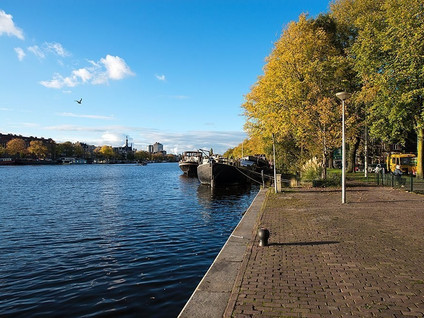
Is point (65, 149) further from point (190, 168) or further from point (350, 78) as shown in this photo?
point (350, 78)

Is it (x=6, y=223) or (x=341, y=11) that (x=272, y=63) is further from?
(x=6, y=223)

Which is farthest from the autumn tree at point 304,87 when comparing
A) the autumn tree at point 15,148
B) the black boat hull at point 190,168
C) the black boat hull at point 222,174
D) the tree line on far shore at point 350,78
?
the autumn tree at point 15,148

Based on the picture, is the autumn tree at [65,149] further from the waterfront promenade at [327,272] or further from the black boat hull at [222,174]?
the waterfront promenade at [327,272]

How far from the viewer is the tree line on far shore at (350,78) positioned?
22641mm

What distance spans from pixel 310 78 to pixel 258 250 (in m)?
21.3

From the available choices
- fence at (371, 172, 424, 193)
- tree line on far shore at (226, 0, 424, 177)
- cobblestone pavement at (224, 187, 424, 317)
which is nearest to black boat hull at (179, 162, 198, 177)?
tree line on far shore at (226, 0, 424, 177)

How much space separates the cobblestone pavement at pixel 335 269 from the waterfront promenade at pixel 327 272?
16 millimetres

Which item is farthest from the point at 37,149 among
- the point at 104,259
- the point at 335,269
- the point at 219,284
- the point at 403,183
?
the point at 335,269

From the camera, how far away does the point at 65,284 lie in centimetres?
816

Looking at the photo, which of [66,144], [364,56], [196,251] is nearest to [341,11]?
[364,56]

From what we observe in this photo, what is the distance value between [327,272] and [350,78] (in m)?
29.0

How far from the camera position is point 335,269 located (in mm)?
6402

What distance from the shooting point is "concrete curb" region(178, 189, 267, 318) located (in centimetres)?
486

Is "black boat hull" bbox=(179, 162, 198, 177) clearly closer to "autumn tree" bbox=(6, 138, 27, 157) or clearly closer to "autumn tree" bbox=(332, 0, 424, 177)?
"autumn tree" bbox=(332, 0, 424, 177)
